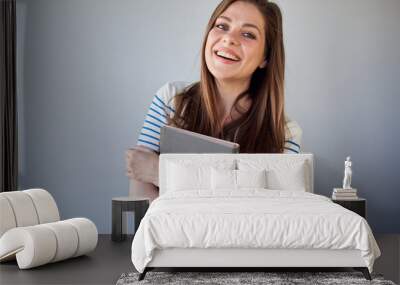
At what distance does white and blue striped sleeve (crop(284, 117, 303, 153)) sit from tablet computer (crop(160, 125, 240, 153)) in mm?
556

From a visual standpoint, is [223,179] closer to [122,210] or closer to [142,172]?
[122,210]

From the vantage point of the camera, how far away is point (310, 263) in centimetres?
445

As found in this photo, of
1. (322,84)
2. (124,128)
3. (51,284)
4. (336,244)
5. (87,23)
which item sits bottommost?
(51,284)

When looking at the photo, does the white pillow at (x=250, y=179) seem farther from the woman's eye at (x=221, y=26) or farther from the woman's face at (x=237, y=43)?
the woman's eye at (x=221, y=26)

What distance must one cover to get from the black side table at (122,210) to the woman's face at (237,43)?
144cm

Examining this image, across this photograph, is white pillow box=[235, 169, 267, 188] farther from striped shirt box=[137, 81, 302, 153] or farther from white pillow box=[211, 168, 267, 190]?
striped shirt box=[137, 81, 302, 153]

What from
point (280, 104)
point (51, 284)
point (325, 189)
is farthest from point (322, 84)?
point (51, 284)

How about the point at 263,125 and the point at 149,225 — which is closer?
the point at 149,225

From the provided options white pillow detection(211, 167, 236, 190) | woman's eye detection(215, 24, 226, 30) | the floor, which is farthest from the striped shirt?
the floor

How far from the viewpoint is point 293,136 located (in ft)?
21.9

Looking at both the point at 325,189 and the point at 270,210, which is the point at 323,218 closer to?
the point at 270,210

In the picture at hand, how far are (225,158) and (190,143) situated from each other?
37cm

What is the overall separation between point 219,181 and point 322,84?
168 centimetres

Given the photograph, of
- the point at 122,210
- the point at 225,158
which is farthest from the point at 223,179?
the point at 122,210
